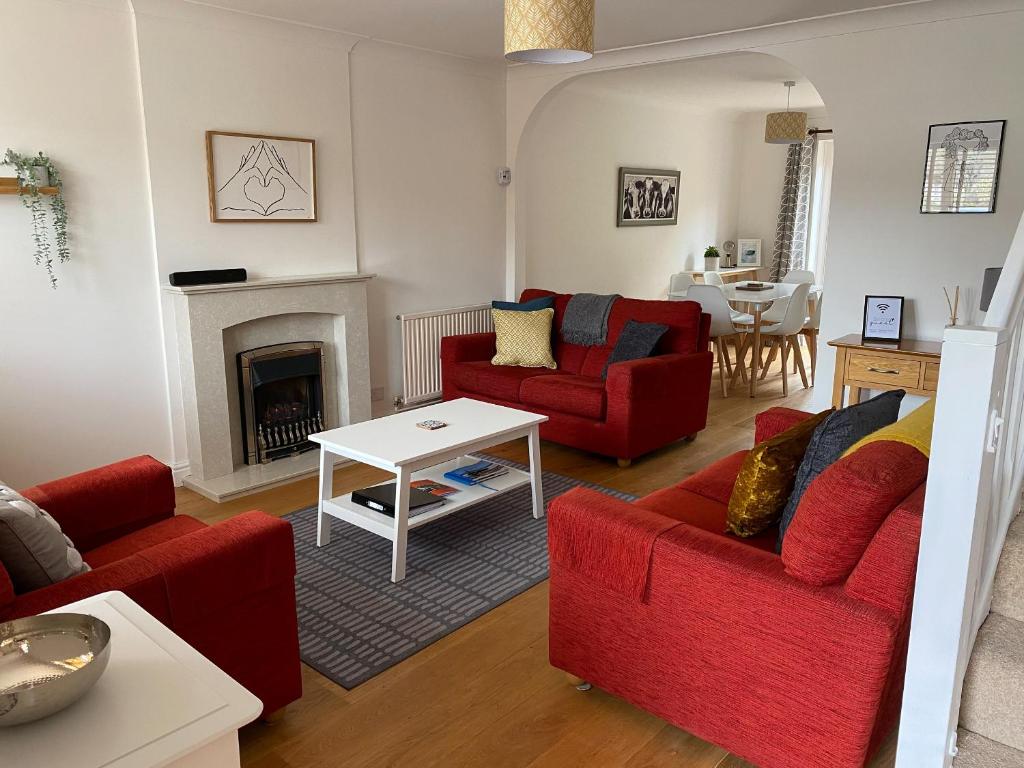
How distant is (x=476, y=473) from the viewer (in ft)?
12.1

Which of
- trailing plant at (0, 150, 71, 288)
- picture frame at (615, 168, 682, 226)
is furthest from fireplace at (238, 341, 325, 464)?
picture frame at (615, 168, 682, 226)

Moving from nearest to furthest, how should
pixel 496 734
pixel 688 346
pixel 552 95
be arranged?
pixel 496 734
pixel 688 346
pixel 552 95

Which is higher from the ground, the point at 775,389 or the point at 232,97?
the point at 232,97

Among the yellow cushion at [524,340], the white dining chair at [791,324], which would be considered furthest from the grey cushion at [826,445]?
the white dining chair at [791,324]

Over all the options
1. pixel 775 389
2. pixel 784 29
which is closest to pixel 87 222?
pixel 784 29

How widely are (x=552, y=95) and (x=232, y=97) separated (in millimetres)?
2415

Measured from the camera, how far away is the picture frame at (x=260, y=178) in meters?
4.17

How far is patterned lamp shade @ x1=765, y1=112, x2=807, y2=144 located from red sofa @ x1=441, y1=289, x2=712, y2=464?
285 centimetres

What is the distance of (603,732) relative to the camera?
2.24 meters

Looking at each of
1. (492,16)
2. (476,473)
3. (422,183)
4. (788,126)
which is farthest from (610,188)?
(476,473)

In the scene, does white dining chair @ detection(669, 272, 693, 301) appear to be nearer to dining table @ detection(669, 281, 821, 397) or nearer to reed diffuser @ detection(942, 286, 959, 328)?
dining table @ detection(669, 281, 821, 397)

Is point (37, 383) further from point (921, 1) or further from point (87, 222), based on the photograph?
point (921, 1)

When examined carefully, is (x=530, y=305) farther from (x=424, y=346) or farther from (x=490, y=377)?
(x=424, y=346)

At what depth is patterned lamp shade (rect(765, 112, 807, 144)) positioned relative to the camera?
679cm
